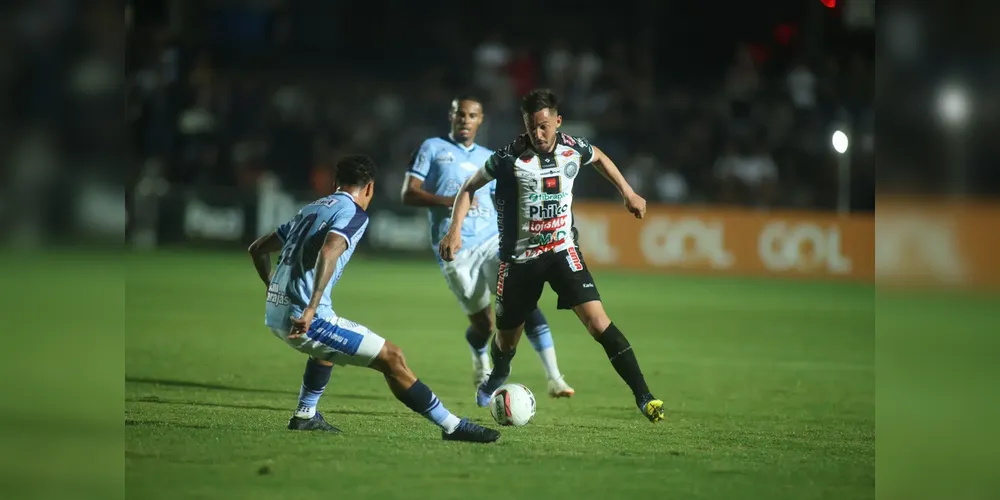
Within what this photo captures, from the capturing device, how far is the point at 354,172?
8.00 m

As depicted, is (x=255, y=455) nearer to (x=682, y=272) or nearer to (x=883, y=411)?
(x=883, y=411)

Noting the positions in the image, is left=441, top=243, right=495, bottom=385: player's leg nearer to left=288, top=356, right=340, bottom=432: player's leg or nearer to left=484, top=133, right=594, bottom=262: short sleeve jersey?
left=484, top=133, right=594, bottom=262: short sleeve jersey

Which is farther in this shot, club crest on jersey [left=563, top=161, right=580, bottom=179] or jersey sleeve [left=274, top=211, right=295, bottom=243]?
club crest on jersey [left=563, top=161, right=580, bottom=179]

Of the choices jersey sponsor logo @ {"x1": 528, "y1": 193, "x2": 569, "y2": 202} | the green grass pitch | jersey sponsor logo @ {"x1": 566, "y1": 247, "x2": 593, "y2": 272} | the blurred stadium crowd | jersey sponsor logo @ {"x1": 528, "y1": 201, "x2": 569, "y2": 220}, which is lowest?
the green grass pitch

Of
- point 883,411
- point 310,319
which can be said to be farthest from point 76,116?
point 883,411

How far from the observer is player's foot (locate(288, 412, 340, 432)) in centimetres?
830

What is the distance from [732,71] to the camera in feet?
91.6

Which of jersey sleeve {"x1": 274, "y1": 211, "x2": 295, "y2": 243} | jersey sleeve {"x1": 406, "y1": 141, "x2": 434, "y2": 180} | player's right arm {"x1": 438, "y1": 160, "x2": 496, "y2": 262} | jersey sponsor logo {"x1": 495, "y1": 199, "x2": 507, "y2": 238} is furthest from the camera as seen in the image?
jersey sleeve {"x1": 406, "y1": 141, "x2": 434, "y2": 180}

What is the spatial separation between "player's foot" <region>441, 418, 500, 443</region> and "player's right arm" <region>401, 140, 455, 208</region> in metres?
2.66

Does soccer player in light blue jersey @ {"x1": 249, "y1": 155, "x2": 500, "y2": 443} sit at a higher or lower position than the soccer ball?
higher

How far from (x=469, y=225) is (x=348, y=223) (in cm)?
294

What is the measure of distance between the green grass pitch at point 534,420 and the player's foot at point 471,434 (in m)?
0.10

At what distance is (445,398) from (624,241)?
1440 cm

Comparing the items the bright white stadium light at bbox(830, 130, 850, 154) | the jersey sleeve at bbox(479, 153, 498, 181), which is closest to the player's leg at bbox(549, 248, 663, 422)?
the jersey sleeve at bbox(479, 153, 498, 181)
